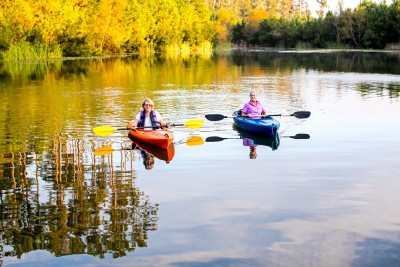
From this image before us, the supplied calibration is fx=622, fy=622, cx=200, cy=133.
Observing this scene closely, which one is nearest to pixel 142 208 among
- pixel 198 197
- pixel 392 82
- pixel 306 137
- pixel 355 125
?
pixel 198 197

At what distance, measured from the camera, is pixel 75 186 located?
10031 mm

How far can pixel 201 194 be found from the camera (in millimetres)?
9664

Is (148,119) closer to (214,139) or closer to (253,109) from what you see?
(214,139)

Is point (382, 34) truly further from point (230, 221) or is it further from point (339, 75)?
point (230, 221)

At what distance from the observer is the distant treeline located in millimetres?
53281

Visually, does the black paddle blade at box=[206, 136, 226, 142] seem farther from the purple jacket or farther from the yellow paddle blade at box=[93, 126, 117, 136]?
the yellow paddle blade at box=[93, 126, 117, 136]

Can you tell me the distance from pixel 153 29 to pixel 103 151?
74.3 m

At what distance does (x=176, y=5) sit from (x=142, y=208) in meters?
93.0

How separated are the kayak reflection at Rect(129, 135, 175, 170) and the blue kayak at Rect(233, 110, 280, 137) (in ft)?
7.54

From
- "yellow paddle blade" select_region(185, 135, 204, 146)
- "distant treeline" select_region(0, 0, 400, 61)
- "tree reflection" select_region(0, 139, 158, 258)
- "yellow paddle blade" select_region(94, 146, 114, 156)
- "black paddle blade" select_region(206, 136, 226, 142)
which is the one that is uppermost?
"distant treeline" select_region(0, 0, 400, 61)

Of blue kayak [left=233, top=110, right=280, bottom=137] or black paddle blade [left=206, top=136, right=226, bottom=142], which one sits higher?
blue kayak [left=233, top=110, right=280, bottom=137]

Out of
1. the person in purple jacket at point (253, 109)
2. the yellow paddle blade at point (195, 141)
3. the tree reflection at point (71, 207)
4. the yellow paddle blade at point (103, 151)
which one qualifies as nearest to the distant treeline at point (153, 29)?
the person in purple jacket at point (253, 109)

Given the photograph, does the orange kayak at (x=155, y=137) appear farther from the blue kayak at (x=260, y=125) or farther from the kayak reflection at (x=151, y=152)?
the blue kayak at (x=260, y=125)

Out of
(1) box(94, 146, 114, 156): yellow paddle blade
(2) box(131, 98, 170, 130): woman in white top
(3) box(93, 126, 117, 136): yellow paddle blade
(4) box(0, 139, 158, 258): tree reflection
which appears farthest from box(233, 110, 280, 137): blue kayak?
(4) box(0, 139, 158, 258): tree reflection
